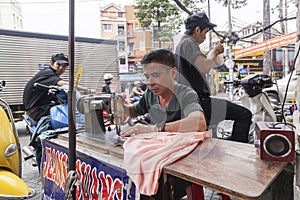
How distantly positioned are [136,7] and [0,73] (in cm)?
488

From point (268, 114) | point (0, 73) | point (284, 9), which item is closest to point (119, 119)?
point (268, 114)

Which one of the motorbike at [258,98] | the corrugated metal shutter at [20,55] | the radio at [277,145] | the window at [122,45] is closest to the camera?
the radio at [277,145]

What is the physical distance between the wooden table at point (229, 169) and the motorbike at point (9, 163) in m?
0.95

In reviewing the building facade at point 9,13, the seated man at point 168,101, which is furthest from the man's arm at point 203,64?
the building facade at point 9,13

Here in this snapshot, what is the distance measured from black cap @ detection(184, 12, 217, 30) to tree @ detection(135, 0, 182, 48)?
0.14 m

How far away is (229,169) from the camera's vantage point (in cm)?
94

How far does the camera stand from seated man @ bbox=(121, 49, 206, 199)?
1.11 meters

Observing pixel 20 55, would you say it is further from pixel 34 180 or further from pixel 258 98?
pixel 258 98

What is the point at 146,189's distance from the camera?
103cm

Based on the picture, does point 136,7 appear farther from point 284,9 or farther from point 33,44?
point 284,9

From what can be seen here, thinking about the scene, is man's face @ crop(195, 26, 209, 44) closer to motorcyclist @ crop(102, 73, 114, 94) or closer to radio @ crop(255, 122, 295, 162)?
motorcyclist @ crop(102, 73, 114, 94)

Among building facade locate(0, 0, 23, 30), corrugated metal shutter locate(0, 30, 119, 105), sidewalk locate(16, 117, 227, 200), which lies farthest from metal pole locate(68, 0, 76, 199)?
building facade locate(0, 0, 23, 30)

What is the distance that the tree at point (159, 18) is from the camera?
1133 millimetres

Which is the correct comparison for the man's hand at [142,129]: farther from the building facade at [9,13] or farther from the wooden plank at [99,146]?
the building facade at [9,13]
